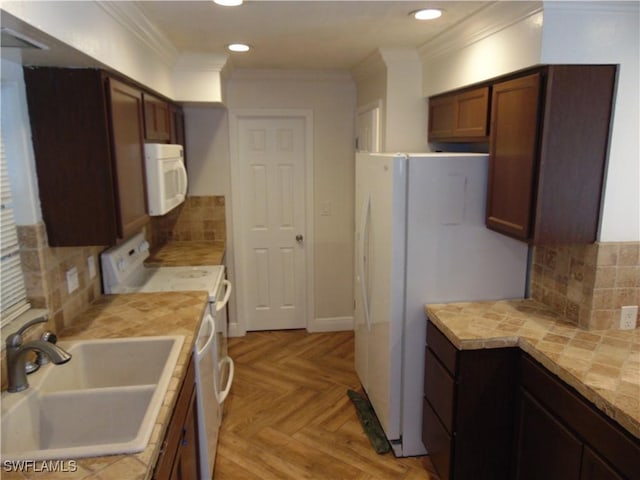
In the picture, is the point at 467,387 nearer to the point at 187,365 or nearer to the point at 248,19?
the point at 187,365

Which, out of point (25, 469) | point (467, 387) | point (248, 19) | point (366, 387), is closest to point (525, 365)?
point (467, 387)

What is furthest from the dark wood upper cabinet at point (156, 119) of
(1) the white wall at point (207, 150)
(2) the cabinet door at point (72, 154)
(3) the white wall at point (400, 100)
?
(3) the white wall at point (400, 100)

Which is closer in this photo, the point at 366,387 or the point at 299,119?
the point at 366,387

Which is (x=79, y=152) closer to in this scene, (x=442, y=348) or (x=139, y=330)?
(x=139, y=330)

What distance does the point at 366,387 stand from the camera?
3.15 metres

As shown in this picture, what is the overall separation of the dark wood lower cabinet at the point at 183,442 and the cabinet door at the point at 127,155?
734 millimetres

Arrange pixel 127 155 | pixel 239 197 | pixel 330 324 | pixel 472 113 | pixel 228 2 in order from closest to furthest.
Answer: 1. pixel 228 2
2. pixel 127 155
3. pixel 472 113
4. pixel 239 197
5. pixel 330 324

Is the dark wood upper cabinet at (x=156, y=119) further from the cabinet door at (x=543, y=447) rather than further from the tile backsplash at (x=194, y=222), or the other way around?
the cabinet door at (x=543, y=447)

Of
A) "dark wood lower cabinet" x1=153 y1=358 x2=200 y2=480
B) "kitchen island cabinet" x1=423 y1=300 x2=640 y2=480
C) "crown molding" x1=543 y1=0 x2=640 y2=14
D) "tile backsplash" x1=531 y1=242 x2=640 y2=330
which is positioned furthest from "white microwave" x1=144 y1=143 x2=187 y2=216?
"tile backsplash" x1=531 y1=242 x2=640 y2=330

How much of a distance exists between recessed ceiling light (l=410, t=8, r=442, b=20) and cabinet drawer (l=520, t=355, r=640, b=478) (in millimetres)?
1651

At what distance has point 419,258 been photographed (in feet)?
8.13

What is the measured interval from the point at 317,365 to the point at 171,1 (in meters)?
2.76

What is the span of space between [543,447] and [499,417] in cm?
28

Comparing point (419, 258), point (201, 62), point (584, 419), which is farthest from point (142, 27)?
point (584, 419)
